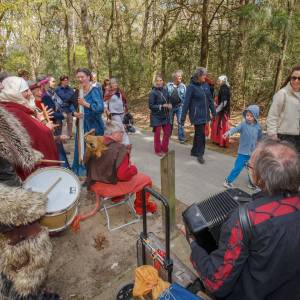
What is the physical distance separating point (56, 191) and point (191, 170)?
3490 millimetres

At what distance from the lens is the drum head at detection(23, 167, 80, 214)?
2.96 m

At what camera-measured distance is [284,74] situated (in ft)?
34.6

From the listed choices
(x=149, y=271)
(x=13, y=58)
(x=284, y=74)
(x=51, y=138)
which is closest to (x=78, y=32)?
(x=13, y=58)

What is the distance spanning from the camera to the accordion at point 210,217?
6.23 feet

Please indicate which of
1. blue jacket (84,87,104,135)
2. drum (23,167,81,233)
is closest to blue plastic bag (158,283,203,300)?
drum (23,167,81,233)

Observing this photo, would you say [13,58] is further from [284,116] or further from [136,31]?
[284,116]

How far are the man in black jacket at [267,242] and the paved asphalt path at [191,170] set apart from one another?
306 cm

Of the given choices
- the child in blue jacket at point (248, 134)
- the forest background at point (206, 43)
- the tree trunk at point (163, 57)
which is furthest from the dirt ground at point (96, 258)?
the tree trunk at point (163, 57)

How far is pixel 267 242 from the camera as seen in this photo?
4.78 feet

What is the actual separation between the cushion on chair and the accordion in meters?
1.80

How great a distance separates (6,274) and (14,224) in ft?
1.45

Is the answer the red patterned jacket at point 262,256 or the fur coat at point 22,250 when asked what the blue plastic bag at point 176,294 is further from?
the fur coat at point 22,250

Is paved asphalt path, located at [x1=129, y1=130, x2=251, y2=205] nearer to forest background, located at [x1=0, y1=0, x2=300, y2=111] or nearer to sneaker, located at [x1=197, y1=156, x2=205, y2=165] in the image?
sneaker, located at [x1=197, y1=156, x2=205, y2=165]

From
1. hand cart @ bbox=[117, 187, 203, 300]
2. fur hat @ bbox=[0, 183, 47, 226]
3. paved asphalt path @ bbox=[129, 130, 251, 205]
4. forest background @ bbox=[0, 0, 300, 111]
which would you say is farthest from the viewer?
forest background @ bbox=[0, 0, 300, 111]
